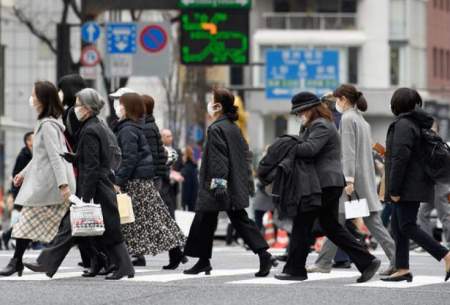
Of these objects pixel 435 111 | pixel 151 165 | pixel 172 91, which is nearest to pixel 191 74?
pixel 172 91

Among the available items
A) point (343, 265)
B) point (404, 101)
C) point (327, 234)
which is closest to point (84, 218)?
point (327, 234)

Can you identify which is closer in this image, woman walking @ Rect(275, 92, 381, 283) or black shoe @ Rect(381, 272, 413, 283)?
woman walking @ Rect(275, 92, 381, 283)

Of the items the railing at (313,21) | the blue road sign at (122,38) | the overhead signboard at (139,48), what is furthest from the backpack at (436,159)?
the railing at (313,21)

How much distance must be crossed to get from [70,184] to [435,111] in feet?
134

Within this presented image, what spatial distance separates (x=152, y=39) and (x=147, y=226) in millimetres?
20255

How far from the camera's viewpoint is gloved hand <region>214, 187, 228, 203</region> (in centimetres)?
1520

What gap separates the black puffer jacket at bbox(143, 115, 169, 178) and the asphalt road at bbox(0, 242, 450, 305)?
3.81 ft

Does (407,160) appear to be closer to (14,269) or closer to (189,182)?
(14,269)

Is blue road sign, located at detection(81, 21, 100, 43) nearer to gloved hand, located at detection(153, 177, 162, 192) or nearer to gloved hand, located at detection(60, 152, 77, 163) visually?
gloved hand, located at detection(153, 177, 162, 192)

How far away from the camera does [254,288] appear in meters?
14.2

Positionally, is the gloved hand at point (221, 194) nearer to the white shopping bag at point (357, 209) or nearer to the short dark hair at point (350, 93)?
the white shopping bag at point (357, 209)

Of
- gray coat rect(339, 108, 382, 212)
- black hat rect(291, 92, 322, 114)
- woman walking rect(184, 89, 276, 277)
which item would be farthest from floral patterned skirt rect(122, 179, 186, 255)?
black hat rect(291, 92, 322, 114)

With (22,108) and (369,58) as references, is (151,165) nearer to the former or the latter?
(22,108)

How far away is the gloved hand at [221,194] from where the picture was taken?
15195 mm
